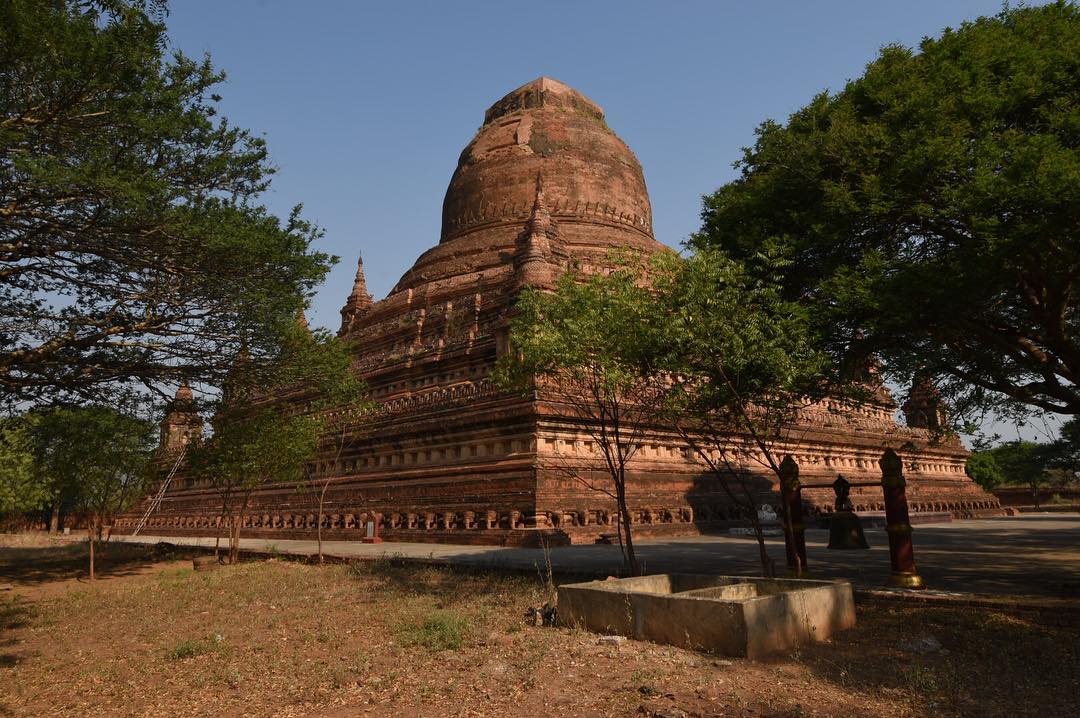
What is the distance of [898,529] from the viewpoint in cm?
885

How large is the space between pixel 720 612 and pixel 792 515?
3.92 metres

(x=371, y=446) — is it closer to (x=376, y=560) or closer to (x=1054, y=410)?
(x=376, y=560)

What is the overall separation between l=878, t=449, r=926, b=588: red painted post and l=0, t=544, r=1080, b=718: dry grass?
0.79 m

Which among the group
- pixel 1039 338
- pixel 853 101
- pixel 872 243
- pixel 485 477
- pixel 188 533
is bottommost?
pixel 188 533

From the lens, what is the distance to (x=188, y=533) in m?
32.6

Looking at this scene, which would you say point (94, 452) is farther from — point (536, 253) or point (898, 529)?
point (898, 529)

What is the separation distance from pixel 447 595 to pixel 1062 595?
26.0ft

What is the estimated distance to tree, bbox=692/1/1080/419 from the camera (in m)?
7.73

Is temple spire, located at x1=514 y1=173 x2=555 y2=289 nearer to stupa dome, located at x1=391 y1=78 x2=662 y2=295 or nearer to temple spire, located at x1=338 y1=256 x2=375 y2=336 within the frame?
stupa dome, located at x1=391 y1=78 x2=662 y2=295

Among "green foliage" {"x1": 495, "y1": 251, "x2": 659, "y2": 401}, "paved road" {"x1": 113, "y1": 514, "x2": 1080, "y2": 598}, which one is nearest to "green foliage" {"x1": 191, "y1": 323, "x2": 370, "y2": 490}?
"paved road" {"x1": 113, "y1": 514, "x2": 1080, "y2": 598}

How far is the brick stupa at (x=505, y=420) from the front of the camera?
714 inches

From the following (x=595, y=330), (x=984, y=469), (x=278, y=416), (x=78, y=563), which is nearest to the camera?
(x=595, y=330)

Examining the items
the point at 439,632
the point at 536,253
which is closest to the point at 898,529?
the point at 439,632

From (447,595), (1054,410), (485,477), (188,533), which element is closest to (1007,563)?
(1054,410)
